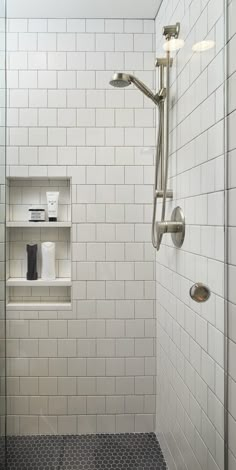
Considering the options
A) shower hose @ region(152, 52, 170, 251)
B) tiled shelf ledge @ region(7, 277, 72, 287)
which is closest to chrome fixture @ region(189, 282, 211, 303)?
shower hose @ region(152, 52, 170, 251)

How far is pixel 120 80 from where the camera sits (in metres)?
1.50

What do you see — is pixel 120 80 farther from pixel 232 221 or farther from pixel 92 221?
pixel 232 221

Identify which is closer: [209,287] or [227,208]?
[227,208]

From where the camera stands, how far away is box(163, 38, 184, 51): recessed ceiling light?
132 centimetres

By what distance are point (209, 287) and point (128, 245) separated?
17.4 inches

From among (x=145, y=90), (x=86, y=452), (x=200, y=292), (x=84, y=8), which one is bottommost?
(x=86, y=452)

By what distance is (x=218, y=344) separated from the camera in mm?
1097

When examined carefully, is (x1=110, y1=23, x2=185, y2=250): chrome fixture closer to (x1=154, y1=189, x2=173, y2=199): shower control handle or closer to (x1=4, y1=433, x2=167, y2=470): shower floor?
(x1=154, y1=189, x2=173, y2=199): shower control handle

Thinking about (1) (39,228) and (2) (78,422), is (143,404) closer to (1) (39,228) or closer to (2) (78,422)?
(2) (78,422)

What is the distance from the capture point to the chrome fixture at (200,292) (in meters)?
1.15

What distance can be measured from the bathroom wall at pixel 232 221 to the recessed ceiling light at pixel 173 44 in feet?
1.10

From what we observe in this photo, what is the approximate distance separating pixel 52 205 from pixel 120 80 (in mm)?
590

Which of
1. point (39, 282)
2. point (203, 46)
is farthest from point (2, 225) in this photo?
point (203, 46)

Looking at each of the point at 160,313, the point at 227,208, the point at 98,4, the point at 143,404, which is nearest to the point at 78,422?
the point at 143,404
